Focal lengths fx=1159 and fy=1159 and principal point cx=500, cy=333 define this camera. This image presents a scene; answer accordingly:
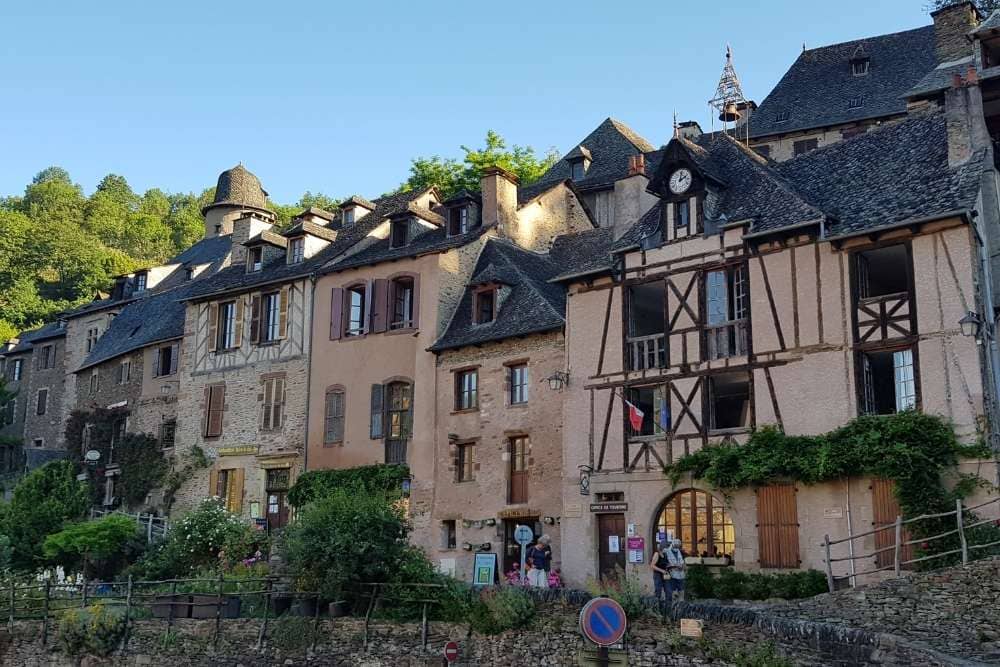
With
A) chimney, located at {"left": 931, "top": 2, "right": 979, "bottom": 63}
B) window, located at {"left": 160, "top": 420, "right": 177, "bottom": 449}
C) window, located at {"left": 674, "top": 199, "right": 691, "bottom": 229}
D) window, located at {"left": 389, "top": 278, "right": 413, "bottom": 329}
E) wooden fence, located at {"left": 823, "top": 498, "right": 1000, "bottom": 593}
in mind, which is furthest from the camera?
window, located at {"left": 160, "top": 420, "right": 177, "bottom": 449}

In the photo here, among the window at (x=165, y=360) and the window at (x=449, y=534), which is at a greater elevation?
the window at (x=165, y=360)

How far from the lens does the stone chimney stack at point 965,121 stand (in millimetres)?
20672

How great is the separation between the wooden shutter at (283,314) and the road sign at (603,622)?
21.0 m

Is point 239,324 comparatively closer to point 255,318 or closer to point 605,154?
point 255,318

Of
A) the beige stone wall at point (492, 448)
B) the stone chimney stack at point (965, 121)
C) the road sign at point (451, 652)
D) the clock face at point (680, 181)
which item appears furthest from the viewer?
the beige stone wall at point (492, 448)

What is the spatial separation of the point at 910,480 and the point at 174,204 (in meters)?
82.0

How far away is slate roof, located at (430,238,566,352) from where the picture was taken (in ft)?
84.3

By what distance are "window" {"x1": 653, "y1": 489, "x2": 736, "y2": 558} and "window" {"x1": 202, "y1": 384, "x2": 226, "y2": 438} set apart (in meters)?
14.6

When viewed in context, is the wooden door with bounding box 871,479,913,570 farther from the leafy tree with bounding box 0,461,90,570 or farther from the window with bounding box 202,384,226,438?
the leafy tree with bounding box 0,461,90,570

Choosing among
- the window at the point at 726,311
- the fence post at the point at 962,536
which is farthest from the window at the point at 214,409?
the fence post at the point at 962,536

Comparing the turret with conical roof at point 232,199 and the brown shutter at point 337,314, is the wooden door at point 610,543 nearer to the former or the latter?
the brown shutter at point 337,314

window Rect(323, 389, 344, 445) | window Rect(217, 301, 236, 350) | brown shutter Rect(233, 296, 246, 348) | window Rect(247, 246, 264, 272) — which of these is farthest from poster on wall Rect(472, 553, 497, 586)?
window Rect(247, 246, 264, 272)

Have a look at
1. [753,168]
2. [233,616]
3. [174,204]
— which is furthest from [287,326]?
[174,204]

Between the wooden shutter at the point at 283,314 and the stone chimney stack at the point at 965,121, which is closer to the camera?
the stone chimney stack at the point at 965,121
